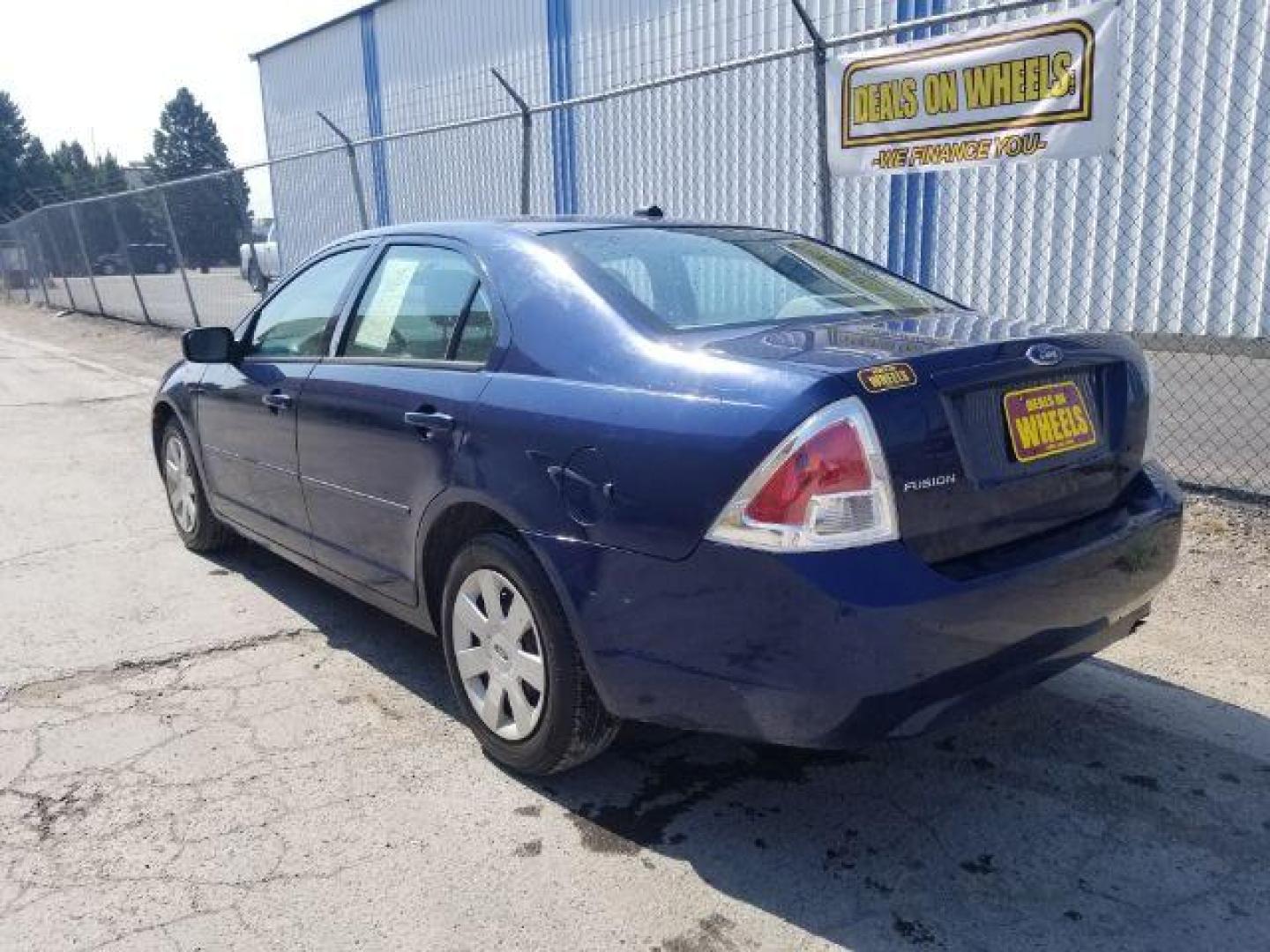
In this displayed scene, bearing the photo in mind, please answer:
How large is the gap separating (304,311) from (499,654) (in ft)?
6.31

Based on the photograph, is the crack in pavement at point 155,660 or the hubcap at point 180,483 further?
the hubcap at point 180,483

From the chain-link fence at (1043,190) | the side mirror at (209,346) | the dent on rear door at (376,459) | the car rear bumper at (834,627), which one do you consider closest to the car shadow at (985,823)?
the car rear bumper at (834,627)

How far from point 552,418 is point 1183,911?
191cm

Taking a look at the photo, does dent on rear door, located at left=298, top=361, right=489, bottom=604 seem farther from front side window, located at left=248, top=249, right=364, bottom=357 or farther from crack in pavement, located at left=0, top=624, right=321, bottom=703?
crack in pavement, located at left=0, top=624, right=321, bottom=703

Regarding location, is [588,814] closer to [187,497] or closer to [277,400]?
[277,400]

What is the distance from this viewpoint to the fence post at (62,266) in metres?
22.7

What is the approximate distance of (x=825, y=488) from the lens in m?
2.30

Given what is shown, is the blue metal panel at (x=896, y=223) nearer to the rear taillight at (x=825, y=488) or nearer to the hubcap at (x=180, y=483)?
the hubcap at (x=180, y=483)

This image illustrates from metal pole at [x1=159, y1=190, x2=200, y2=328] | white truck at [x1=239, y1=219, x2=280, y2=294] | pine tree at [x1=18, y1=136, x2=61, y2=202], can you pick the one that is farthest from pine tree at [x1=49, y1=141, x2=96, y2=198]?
metal pole at [x1=159, y1=190, x2=200, y2=328]

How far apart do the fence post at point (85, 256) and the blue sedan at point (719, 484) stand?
20095 mm

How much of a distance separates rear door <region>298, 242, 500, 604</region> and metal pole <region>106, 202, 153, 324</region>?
16.6 m

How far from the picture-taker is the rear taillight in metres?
2.30

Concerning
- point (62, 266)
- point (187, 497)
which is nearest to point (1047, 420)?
point (187, 497)

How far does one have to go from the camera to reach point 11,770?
3.22 meters
